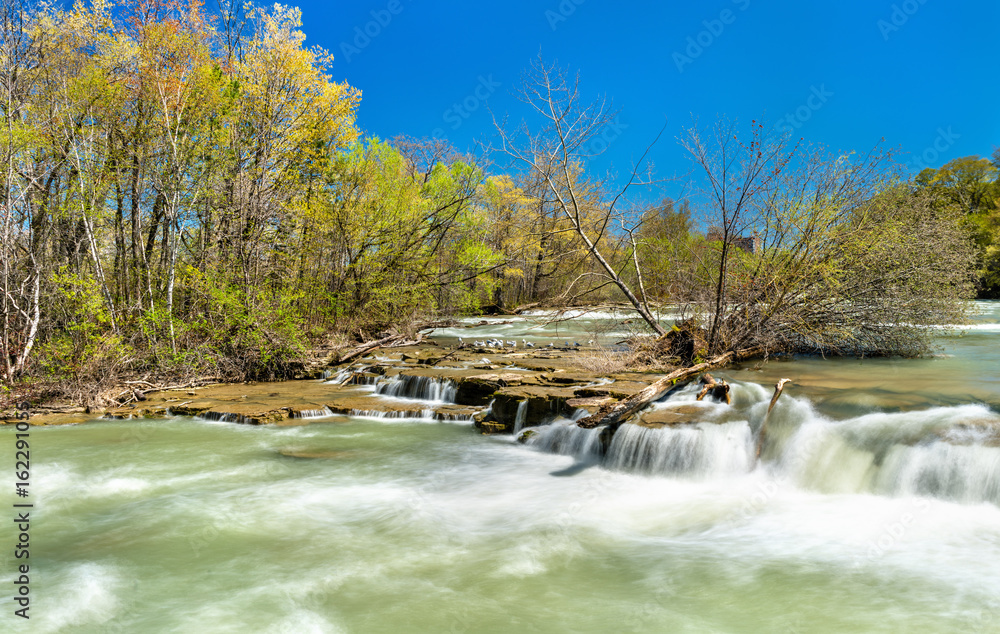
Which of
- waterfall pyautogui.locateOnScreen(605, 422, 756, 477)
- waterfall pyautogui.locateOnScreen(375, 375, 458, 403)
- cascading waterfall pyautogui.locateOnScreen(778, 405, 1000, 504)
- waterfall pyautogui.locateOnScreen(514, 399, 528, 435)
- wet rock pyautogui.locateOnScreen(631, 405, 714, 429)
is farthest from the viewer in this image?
waterfall pyautogui.locateOnScreen(375, 375, 458, 403)

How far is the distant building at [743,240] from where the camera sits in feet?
38.5

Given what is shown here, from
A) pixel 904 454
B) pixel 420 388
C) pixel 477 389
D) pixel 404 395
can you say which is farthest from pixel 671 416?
pixel 404 395

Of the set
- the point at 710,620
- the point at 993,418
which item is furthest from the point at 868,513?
the point at 710,620

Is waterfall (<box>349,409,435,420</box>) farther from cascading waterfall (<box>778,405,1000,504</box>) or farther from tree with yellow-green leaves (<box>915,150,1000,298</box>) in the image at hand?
tree with yellow-green leaves (<box>915,150,1000,298</box>)

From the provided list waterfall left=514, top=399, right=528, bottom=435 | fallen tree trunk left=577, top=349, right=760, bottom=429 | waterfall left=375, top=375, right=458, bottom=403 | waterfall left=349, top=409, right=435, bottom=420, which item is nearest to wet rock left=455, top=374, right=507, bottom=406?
waterfall left=375, top=375, right=458, bottom=403

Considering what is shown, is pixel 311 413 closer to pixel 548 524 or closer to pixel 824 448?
pixel 548 524

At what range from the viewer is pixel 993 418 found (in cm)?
654

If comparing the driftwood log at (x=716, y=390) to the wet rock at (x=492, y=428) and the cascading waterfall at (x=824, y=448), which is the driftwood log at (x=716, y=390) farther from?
the wet rock at (x=492, y=428)

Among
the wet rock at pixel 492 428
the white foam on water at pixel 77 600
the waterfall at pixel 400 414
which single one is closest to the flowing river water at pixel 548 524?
the white foam on water at pixel 77 600

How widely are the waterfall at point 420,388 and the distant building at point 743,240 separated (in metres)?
6.54

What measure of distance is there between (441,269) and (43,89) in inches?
515

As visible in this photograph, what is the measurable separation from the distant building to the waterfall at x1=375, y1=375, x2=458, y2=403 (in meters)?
6.54

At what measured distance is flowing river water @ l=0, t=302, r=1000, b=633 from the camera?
13.8 feet

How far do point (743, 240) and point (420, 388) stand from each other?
7765 millimetres
